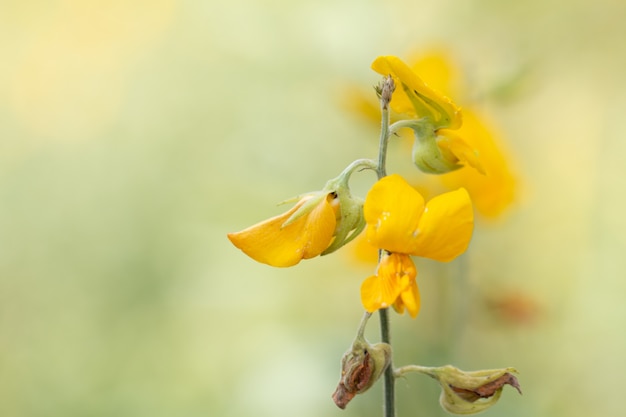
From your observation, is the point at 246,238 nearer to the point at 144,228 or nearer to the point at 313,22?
the point at 144,228

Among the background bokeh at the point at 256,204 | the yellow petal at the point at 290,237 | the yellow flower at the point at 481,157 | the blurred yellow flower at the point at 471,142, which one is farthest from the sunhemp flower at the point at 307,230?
the background bokeh at the point at 256,204

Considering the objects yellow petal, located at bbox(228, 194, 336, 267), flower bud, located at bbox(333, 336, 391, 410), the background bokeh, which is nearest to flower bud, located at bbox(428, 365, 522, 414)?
flower bud, located at bbox(333, 336, 391, 410)

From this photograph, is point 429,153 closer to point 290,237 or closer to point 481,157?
point 290,237

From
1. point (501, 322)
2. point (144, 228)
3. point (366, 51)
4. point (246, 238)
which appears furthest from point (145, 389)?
point (246, 238)

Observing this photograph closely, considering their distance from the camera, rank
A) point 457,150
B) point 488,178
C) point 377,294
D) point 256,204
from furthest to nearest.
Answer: point 256,204, point 488,178, point 457,150, point 377,294

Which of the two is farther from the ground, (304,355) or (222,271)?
(222,271)

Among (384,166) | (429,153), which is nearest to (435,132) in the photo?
(429,153)
